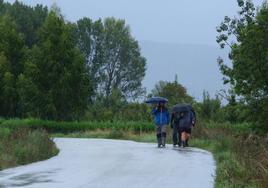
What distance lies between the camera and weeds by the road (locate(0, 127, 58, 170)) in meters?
17.5

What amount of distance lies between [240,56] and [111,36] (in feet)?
271

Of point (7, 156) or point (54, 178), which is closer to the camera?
point (54, 178)

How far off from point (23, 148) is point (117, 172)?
4309 mm

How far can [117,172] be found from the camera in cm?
1538

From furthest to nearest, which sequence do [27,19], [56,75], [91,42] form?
[91,42]
[27,19]
[56,75]

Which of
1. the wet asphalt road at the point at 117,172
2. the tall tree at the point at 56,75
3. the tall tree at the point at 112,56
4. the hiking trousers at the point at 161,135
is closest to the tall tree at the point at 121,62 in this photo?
the tall tree at the point at 112,56

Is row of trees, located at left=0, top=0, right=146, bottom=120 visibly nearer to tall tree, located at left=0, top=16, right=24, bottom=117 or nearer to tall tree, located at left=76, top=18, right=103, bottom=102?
tall tree, located at left=0, top=16, right=24, bottom=117

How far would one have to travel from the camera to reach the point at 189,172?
51.2ft

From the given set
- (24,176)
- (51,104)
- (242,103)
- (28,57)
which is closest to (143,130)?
(51,104)

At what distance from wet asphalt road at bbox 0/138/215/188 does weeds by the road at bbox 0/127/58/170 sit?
384 mm

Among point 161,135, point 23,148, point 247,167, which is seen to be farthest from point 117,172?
point 161,135

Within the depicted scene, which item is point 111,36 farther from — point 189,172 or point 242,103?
point 189,172

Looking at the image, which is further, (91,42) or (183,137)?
(91,42)

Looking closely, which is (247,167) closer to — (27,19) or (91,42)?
(27,19)
